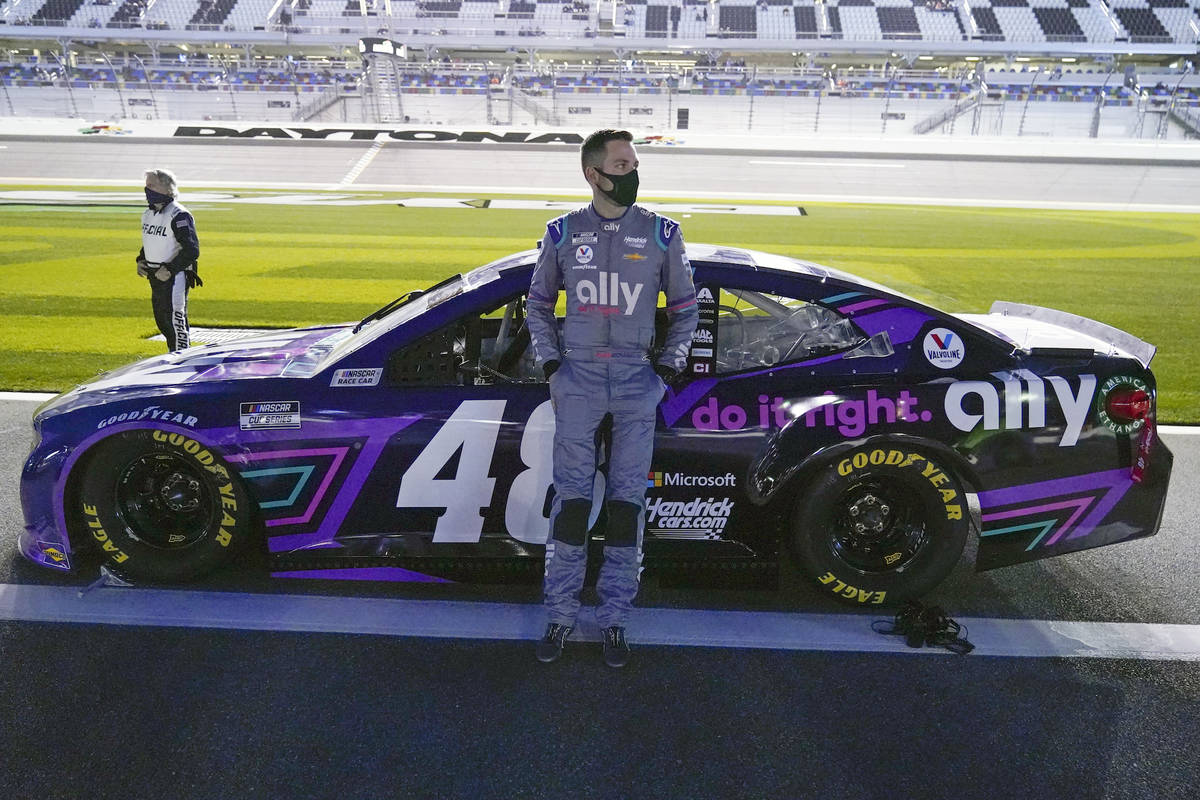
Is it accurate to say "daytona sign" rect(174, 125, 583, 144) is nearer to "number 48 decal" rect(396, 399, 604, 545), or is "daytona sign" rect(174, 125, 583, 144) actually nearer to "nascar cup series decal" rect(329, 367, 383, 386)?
"nascar cup series decal" rect(329, 367, 383, 386)

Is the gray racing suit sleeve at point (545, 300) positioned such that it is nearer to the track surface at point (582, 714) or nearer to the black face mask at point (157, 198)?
the track surface at point (582, 714)

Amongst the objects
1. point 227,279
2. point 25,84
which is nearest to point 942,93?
point 227,279

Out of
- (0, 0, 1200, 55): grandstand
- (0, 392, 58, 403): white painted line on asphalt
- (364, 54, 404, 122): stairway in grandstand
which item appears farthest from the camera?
(0, 0, 1200, 55): grandstand

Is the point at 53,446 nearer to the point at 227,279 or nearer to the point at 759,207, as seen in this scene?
the point at 227,279

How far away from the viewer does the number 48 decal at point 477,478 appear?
3078mm

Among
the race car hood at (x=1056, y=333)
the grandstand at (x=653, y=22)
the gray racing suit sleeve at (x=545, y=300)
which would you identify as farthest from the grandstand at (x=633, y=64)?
the gray racing suit sleeve at (x=545, y=300)

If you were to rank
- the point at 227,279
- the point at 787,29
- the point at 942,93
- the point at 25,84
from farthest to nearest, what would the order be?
the point at 787,29
the point at 942,93
the point at 25,84
the point at 227,279

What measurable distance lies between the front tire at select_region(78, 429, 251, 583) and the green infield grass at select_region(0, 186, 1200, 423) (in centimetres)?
306

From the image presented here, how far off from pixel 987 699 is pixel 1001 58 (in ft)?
181

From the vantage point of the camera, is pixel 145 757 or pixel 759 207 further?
pixel 759 207

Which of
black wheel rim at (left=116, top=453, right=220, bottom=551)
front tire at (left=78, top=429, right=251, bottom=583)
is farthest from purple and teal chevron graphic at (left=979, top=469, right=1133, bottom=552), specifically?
black wheel rim at (left=116, top=453, right=220, bottom=551)

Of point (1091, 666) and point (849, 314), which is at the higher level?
point (849, 314)

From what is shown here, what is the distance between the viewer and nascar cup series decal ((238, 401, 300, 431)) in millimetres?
3092

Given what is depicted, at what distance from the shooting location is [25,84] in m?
34.6
